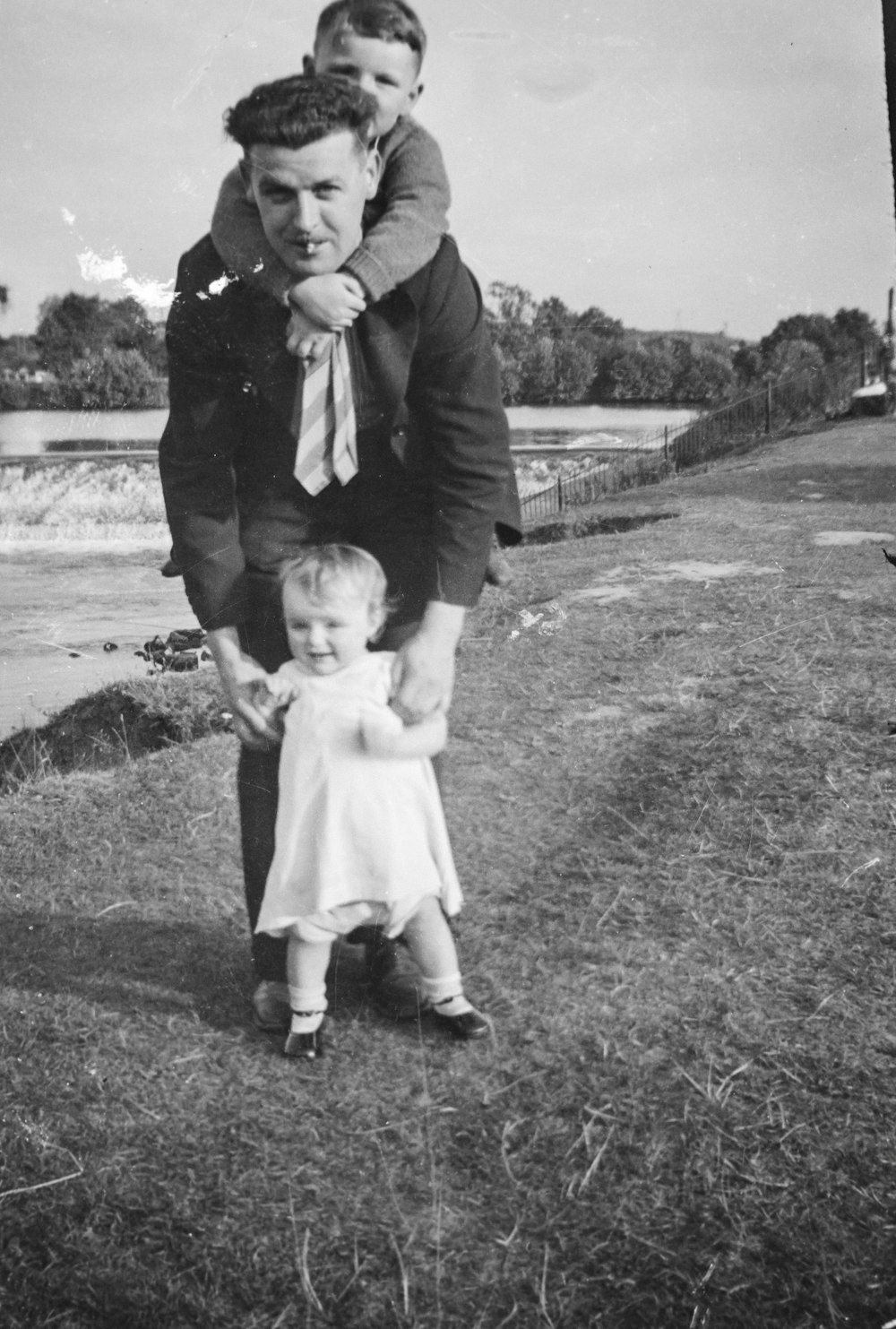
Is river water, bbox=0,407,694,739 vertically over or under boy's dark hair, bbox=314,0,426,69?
under

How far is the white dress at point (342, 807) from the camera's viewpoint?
2.03m

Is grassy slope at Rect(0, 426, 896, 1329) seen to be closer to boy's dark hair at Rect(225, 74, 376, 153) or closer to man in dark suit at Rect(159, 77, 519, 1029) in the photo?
man in dark suit at Rect(159, 77, 519, 1029)

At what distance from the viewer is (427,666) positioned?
6.82 ft

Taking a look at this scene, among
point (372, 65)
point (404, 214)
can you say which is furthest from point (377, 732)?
point (372, 65)

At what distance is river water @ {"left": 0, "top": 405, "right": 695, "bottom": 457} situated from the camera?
2.50m

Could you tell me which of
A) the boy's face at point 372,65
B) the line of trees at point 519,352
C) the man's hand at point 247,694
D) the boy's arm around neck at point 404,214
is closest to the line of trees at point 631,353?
the line of trees at point 519,352

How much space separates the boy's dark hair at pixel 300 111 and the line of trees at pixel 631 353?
21.9 inches

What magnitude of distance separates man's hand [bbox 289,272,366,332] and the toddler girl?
1.23 ft

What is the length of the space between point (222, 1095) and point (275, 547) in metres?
0.97

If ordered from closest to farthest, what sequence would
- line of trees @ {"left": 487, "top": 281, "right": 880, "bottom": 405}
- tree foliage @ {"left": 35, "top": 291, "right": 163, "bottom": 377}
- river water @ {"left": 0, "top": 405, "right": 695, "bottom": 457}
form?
tree foliage @ {"left": 35, "top": 291, "right": 163, "bottom": 377} → river water @ {"left": 0, "top": 405, "right": 695, "bottom": 457} → line of trees @ {"left": 487, "top": 281, "right": 880, "bottom": 405}

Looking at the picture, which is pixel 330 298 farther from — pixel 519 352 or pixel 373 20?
pixel 519 352

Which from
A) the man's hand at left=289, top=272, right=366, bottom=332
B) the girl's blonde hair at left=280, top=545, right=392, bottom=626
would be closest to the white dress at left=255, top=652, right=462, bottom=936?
the girl's blonde hair at left=280, top=545, right=392, bottom=626

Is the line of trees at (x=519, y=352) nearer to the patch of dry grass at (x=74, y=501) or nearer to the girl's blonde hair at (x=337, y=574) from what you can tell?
the girl's blonde hair at (x=337, y=574)

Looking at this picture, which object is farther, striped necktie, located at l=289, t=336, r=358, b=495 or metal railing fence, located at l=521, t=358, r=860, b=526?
metal railing fence, located at l=521, t=358, r=860, b=526
